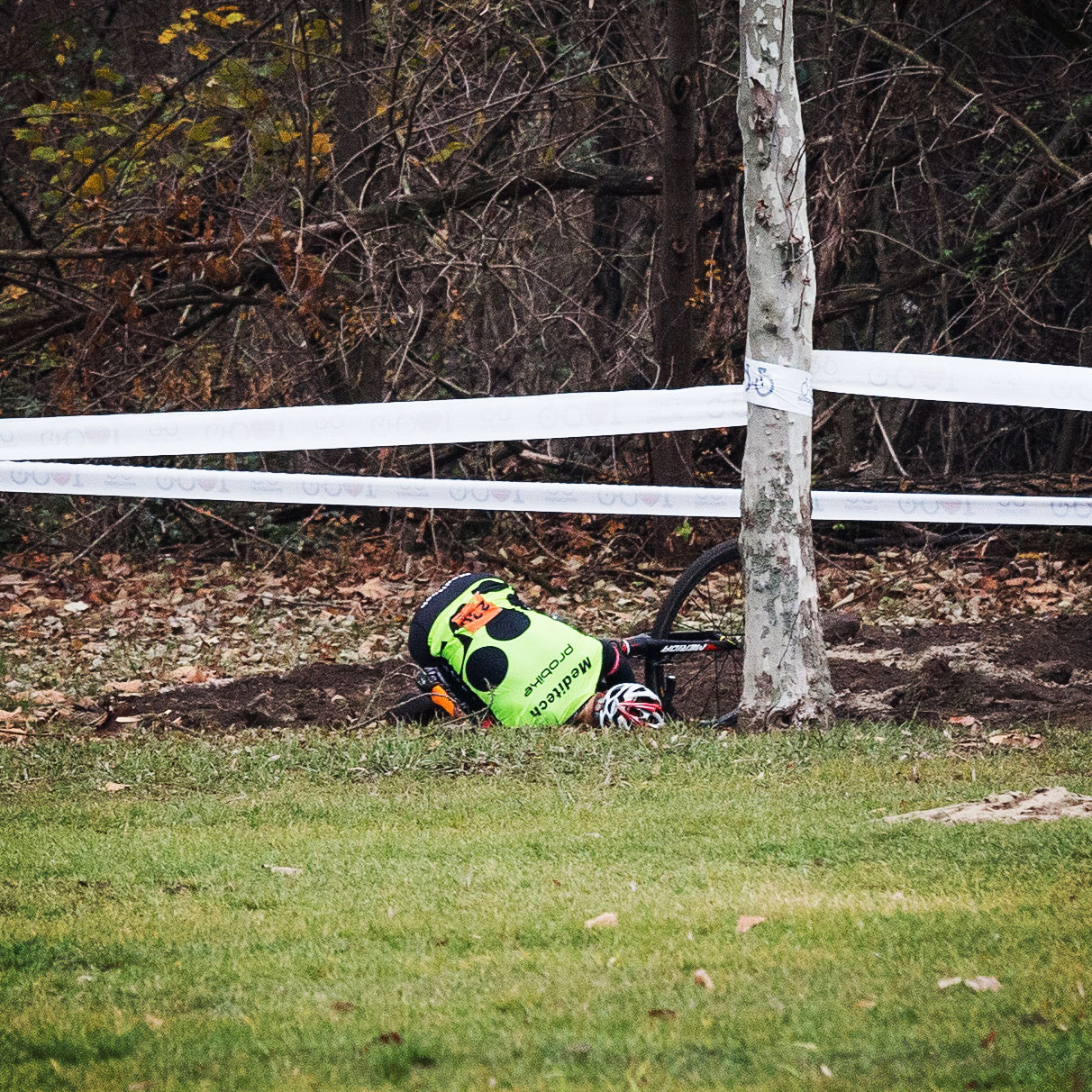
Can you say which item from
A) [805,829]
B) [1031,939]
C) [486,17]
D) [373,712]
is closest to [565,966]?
[1031,939]

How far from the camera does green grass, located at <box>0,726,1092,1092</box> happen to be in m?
2.59

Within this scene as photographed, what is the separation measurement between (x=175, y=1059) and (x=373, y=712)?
4.41 meters

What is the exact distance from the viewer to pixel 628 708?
607 cm

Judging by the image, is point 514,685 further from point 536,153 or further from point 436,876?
point 536,153

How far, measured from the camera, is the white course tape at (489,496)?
7.35 m

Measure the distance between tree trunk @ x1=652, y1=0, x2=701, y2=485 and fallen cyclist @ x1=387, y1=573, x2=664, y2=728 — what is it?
6.07 meters

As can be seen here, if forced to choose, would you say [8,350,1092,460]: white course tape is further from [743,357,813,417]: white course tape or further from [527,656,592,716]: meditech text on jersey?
[527,656,592,716]: meditech text on jersey

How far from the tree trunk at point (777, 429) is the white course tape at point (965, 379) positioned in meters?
0.79

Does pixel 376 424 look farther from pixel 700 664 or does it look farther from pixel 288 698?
pixel 700 664

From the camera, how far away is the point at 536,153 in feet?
41.7

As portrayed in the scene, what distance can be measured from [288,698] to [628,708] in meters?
2.15

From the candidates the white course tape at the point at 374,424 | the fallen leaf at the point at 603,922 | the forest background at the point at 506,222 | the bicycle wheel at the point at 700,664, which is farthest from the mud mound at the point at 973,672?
the fallen leaf at the point at 603,922

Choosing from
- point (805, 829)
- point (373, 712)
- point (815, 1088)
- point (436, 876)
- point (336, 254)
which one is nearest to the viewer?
point (815, 1088)

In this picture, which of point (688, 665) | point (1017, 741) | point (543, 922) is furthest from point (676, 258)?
point (543, 922)
